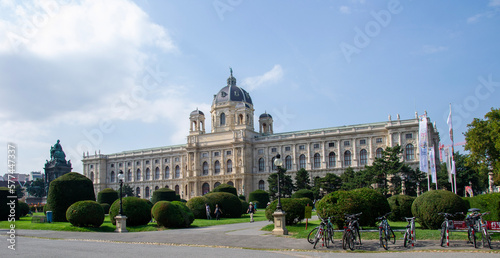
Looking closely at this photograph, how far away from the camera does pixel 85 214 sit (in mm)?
25156

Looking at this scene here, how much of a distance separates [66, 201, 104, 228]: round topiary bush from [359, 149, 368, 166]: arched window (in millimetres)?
50680

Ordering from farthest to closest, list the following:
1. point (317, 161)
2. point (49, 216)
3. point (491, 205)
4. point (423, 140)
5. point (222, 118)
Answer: point (222, 118), point (317, 161), point (423, 140), point (49, 216), point (491, 205)

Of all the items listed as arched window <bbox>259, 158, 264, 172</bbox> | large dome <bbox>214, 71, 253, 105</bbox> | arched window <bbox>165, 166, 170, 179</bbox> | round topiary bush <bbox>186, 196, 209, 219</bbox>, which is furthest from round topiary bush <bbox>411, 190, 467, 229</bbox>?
arched window <bbox>165, 166, 170, 179</bbox>

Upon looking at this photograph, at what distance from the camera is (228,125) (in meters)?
85.6

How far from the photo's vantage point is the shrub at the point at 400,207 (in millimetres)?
23844

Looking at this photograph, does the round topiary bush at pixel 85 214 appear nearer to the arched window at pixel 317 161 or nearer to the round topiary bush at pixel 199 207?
the round topiary bush at pixel 199 207

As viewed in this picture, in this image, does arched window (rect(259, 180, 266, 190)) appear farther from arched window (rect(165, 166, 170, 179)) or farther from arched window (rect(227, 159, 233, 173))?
arched window (rect(165, 166, 170, 179))

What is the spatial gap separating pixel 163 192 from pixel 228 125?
35.3 meters

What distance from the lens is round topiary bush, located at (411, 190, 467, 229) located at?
18.0 metres

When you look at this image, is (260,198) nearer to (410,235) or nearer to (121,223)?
(121,223)

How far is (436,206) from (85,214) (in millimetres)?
19499

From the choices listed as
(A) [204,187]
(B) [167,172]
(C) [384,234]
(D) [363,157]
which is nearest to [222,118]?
(A) [204,187]

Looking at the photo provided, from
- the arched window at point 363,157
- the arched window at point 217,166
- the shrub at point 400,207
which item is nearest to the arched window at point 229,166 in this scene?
the arched window at point 217,166

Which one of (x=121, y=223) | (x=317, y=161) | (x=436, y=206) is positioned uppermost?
(x=317, y=161)
